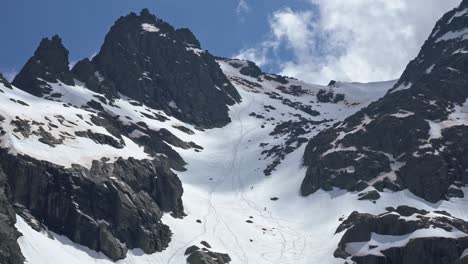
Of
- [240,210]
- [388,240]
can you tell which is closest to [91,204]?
[240,210]

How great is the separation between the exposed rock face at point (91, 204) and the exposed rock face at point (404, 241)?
89.5ft

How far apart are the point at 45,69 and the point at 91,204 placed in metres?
82.4

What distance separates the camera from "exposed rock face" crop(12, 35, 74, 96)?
159m

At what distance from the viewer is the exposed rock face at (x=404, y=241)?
3415 inches

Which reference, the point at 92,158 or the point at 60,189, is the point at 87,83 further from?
the point at 60,189

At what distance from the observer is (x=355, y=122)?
150 metres

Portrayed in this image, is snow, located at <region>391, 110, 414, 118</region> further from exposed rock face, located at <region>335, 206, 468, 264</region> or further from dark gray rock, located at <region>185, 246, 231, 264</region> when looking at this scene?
dark gray rock, located at <region>185, 246, 231, 264</region>

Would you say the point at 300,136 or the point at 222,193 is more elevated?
the point at 300,136

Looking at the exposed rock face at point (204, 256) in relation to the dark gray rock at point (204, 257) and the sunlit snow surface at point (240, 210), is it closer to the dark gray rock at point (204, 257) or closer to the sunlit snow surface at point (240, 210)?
the dark gray rock at point (204, 257)

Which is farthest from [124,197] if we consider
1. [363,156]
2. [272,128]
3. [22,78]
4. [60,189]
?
[272,128]

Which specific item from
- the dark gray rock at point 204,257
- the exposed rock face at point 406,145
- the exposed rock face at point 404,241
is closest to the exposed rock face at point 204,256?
the dark gray rock at point 204,257

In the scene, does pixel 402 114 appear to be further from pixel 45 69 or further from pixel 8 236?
pixel 8 236

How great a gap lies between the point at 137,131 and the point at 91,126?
1387 inches

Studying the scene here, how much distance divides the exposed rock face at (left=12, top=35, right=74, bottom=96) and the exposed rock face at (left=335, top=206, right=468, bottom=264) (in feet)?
295
